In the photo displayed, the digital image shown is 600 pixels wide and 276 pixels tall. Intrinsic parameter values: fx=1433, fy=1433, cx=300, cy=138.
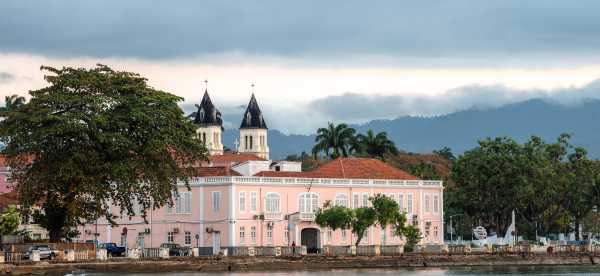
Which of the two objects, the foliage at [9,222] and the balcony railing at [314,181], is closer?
the foliage at [9,222]

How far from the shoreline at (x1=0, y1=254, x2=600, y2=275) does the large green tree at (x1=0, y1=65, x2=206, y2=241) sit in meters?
4.10

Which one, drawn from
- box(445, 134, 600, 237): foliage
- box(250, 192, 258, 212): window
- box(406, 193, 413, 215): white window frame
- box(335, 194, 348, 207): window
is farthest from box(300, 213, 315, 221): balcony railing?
box(445, 134, 600, 237): foliage

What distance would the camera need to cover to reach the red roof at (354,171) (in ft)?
394

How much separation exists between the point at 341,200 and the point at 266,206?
24.4ft

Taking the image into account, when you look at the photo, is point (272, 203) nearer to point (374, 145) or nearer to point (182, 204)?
point (182, 204)

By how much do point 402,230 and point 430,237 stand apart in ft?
33.8

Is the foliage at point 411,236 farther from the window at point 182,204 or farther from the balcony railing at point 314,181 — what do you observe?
the window at point 182,204

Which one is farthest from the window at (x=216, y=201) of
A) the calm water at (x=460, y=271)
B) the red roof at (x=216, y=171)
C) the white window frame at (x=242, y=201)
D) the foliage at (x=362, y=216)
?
the calm water at (x=460, y=271)

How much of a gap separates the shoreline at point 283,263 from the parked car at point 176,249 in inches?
295

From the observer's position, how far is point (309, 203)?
11775 centimetres

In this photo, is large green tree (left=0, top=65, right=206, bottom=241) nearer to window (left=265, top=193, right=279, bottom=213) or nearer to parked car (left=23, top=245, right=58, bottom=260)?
parked car (left=23, top=245, right=58, bottom=260)

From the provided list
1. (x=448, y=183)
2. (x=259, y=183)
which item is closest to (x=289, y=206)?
(x=259, y=183)

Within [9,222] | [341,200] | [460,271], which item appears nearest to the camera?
[460,271]

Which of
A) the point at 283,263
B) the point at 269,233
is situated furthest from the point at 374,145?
the point at 283,263
